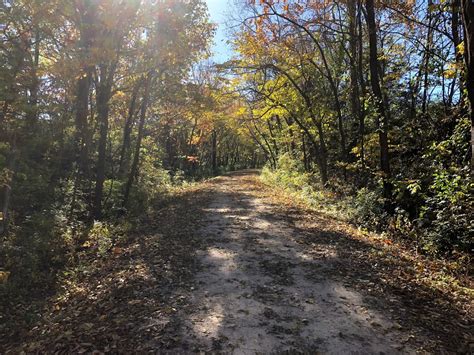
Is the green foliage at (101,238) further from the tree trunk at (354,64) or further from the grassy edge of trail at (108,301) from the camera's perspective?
the tree trunk at (354,64)

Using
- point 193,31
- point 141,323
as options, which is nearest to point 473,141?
point 141,323

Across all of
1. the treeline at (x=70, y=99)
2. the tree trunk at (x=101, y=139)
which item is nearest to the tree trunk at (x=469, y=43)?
the treeline at (x=70, y=99)

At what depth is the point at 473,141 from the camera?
6.80m

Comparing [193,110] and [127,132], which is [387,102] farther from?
[127,132]

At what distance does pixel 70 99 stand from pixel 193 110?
349 inches

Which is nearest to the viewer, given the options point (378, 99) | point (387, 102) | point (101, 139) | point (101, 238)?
point (101, 238)

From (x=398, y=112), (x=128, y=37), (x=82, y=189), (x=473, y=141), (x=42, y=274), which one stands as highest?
(x=128, y=37)

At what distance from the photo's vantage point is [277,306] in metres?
5.17

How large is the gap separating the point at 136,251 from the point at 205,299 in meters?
3.33

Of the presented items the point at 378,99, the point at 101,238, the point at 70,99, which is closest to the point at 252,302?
the point at 101,238

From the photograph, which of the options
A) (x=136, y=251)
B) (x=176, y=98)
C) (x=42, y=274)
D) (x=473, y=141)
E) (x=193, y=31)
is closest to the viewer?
(x=473, y=141)

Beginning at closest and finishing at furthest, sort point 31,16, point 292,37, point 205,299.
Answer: point 205,299
point 31,16
point 292,37

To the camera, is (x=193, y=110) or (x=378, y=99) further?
(x=193, y=110)

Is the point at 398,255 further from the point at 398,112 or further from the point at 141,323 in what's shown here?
the point at 398,112
